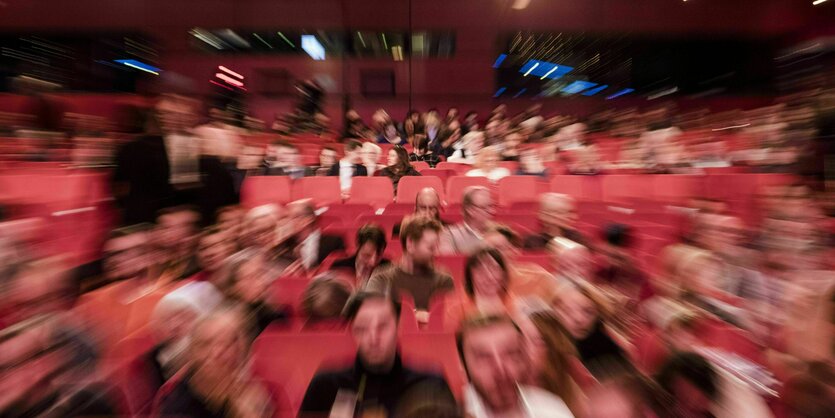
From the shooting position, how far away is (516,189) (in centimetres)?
324

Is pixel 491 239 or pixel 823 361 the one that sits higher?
pixel 491 239

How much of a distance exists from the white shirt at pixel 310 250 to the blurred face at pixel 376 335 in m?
0.97

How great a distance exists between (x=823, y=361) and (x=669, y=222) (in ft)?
5.02

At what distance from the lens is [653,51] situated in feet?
20.8

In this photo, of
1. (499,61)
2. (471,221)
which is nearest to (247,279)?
(471,221)

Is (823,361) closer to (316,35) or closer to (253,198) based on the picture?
(253,198)

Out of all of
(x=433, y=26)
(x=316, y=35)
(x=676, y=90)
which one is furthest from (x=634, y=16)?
(x=316, y=35)

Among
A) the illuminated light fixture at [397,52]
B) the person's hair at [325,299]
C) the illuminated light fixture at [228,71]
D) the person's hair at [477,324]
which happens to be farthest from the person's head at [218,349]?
the illuminated light fixture at [228,71]

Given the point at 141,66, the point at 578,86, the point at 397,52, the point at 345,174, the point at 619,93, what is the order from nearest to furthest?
the point at 345,174 < the point at 397,52 < the point at 141,66 < the point at 619,93 < the point at 578,86

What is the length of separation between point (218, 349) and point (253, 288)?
46 cm

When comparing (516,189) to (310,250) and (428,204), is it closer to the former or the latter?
(428,204)

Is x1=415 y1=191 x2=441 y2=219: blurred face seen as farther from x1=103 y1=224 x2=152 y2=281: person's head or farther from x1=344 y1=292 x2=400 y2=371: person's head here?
x1=103 y1=224 x2=152 y2=281: person's head

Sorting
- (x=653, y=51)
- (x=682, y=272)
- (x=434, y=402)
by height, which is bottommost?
(x=434, y=402)

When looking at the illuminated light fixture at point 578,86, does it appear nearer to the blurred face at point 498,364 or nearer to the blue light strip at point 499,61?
the blue light strip at point 499,61
